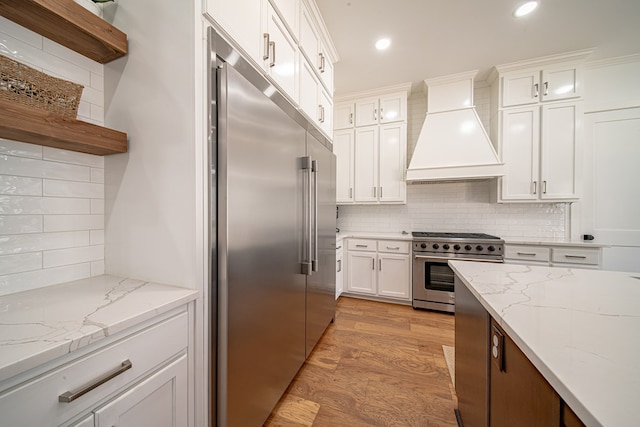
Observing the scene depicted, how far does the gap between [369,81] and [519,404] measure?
3420mm

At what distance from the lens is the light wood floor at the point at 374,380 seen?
4.58 ft

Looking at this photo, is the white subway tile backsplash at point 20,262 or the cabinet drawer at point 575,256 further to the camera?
the cabinet drawer at point 575,256

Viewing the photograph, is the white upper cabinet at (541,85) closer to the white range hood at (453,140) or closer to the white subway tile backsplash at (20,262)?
the white range hood at (453,140)

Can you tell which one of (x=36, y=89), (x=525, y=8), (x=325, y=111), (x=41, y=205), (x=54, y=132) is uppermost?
(x=525, y=8)

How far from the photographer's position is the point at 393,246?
3088 millimetres

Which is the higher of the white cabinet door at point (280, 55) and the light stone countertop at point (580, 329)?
the white cabinet door at point (280, 55)

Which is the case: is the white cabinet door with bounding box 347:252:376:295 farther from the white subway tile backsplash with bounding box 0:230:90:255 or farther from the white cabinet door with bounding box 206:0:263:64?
the white subway tile backsplash with bounding box 0:230:90:255

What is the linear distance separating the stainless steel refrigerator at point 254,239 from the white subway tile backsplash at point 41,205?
25.6 inches

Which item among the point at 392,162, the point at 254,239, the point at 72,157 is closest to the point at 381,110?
the point at 392,162

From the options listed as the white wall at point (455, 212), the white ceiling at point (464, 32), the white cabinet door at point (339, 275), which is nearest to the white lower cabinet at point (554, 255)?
the white wall at point (455, 212)

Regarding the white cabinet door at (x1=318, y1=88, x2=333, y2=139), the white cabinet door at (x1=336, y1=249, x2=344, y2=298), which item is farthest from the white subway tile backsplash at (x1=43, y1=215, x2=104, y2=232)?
the white cabinet door at (x1=336, y1=249, x2=344, y2=298)

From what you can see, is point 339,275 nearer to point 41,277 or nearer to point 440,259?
point 440,259

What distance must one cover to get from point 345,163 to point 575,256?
2.83 m

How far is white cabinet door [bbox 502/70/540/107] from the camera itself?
108 inches
